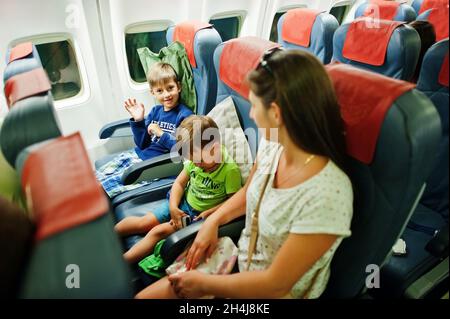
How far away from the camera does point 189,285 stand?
110 cm

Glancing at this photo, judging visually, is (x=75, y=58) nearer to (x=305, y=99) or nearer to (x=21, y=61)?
(x=21, y=61)

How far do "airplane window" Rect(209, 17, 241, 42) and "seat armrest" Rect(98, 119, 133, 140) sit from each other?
1777 millimetres

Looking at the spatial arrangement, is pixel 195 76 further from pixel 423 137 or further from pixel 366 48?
pixel 423 137

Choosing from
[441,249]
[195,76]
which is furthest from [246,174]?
[195,76]

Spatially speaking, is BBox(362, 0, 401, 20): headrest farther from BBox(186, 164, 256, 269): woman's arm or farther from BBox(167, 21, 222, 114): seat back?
BBox(186, 164, 256, 269): woman's arm

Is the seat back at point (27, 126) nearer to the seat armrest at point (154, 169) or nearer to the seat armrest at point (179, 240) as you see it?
the seat armrest at point (179, 240)

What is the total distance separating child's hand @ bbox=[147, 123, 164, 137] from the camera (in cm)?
214

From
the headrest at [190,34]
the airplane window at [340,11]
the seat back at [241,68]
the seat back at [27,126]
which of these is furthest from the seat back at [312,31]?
the airplane window at [340,11]

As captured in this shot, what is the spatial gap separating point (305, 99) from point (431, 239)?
87 cm

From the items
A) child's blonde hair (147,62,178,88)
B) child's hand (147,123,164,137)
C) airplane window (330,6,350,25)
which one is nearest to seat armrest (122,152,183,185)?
child's hand (147,123,164,137)

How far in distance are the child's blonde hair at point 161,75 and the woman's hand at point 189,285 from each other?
1424 mm

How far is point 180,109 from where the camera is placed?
7.23ft

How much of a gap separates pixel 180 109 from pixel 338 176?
4.97ft

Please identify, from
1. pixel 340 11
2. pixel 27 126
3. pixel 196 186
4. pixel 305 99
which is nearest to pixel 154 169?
pixel 196 186
